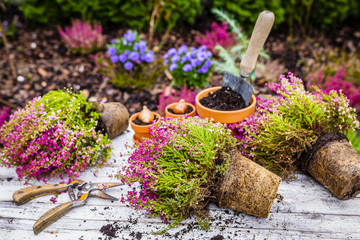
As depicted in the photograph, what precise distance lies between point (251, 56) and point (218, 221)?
1089mm

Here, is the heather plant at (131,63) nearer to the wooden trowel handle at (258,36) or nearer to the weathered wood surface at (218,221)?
the wooden trowel handle at (258,36)

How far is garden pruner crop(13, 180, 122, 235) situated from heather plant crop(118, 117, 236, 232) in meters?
0.20

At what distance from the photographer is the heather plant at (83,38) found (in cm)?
418

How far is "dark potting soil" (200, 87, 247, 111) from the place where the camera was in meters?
1.96

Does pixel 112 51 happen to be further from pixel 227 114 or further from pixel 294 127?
pixel 294 127

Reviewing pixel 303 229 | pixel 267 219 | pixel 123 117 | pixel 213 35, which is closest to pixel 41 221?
pixel 123 117

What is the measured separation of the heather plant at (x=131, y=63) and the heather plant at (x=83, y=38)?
869mm

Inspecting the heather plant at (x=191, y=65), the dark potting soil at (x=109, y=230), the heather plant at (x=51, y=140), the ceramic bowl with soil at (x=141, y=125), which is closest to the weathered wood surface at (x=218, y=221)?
the dark potting soil at (x=109, y=230)

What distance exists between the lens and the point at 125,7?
4.45 meters

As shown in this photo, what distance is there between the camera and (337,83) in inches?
122

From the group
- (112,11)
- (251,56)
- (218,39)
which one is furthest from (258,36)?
(112,11)

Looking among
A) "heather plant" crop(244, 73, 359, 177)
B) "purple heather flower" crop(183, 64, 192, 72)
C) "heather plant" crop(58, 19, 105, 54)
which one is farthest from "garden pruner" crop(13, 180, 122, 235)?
"heather plant" crop(58, 19, 105, 54)

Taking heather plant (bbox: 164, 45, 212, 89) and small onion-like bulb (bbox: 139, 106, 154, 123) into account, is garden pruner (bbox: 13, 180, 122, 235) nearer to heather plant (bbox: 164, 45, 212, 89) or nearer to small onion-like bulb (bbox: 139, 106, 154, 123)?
small onion-like bulb (bbox: 139, 106, 154, 123)

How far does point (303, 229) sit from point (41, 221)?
1.40 m
